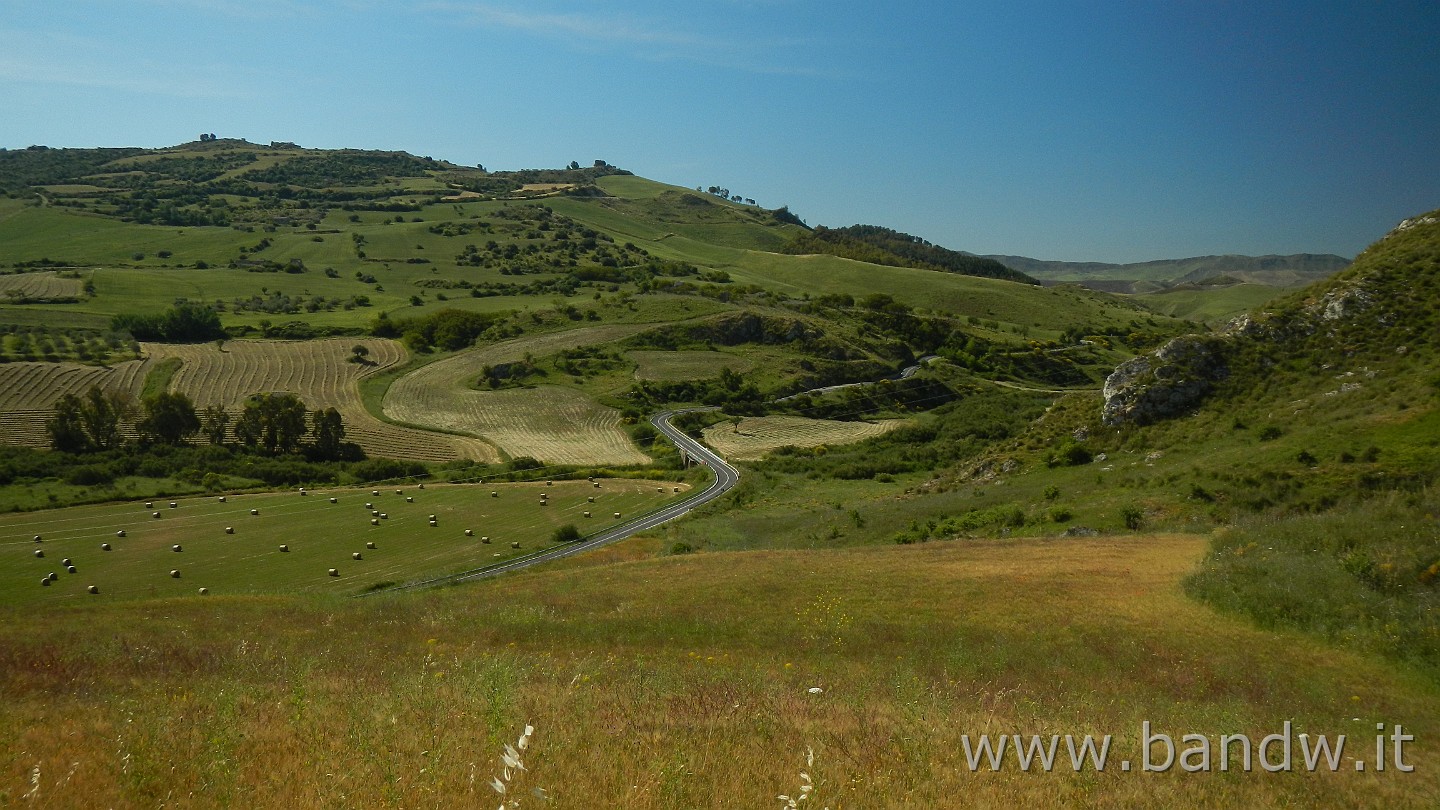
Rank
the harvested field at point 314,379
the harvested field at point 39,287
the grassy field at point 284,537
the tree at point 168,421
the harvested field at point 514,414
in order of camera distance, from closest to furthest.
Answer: the grassy field at point 284,537, the tree at point 168,421, the harvested field at point 314,379, the harvested field at point 514,414, the harvested field at point 39,287

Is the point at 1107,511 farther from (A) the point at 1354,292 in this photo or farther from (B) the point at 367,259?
(B) the point at 367,259

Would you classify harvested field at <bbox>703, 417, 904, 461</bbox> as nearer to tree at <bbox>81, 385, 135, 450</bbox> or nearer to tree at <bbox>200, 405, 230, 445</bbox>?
tree at <bbox>200, 405, 230, 445</bbox>

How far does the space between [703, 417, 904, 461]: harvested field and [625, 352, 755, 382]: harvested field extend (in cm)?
1957

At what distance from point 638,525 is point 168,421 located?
54889mm

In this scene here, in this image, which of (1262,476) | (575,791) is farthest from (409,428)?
(575,791)

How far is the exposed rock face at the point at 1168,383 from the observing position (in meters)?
41.1

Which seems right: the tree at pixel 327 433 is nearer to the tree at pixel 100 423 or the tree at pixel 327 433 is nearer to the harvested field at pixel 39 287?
the tree at pixel 100 423

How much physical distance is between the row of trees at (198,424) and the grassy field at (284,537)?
1956 cm

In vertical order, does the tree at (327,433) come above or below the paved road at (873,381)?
below

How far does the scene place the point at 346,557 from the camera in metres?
46.7

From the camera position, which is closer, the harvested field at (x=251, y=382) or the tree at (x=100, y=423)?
the tree at (x=100, y=423)

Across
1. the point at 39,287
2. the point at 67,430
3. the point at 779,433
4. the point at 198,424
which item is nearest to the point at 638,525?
the point at 779,433

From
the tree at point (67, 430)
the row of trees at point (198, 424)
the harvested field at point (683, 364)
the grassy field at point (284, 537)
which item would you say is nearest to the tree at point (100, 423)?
the row of trees at point (198, 424)

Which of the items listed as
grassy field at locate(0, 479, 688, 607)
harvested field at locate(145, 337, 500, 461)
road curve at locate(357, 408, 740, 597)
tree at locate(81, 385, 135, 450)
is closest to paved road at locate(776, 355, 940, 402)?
road curve at locate(357, 408, 740, 597)
